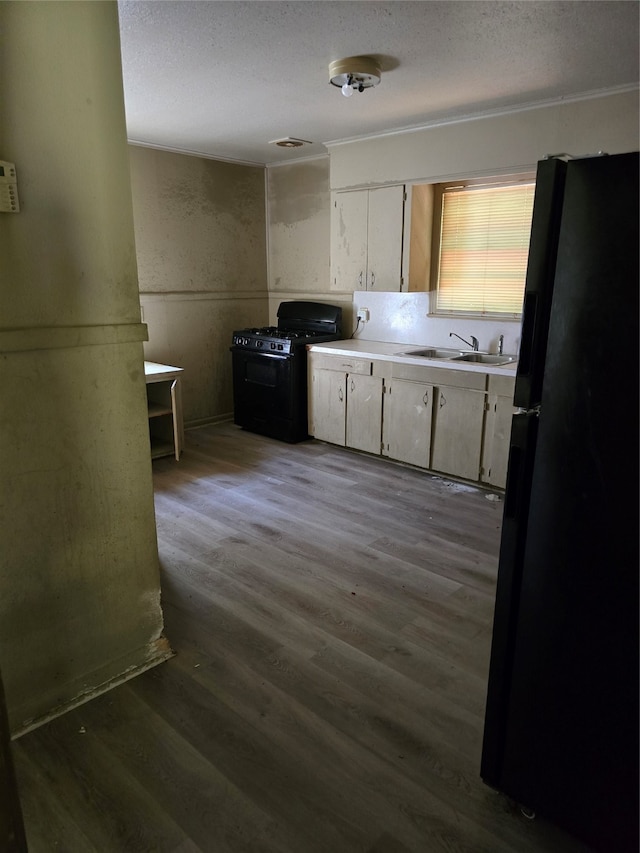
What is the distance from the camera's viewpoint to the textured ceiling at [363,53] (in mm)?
2346

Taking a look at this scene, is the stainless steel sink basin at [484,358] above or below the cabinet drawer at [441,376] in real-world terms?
above

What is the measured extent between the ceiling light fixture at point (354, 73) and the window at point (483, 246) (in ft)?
4.52

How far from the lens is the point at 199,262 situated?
Result: 17.4 ft

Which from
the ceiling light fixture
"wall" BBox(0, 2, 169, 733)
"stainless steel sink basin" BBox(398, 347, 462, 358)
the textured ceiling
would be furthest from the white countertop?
"wall" BBox(0, 2, 169, 733)

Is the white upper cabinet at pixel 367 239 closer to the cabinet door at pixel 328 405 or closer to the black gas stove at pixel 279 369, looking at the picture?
the black gas stove at pixel 279 369

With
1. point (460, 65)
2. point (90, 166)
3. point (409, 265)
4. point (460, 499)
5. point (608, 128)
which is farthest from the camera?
point (409, 265)

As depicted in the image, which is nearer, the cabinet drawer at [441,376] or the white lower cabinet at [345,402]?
the cabinet drawer at [441,376]

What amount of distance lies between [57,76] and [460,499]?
3.16m

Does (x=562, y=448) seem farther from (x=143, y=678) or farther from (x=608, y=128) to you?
(x=608, y=128)

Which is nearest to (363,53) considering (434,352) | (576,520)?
(434,352)

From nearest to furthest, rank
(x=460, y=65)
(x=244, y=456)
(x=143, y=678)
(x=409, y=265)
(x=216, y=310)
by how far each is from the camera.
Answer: (x=143, y=678), (x=460, y=65), (x=409, y=265), (x=244, y=456), (x=216, y=310)

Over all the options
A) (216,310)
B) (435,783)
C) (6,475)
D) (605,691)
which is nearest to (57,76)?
(6,475)

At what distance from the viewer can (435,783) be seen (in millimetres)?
1678

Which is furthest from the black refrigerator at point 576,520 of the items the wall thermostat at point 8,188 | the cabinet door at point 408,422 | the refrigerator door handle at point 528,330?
the cabinet door at point 408,422
